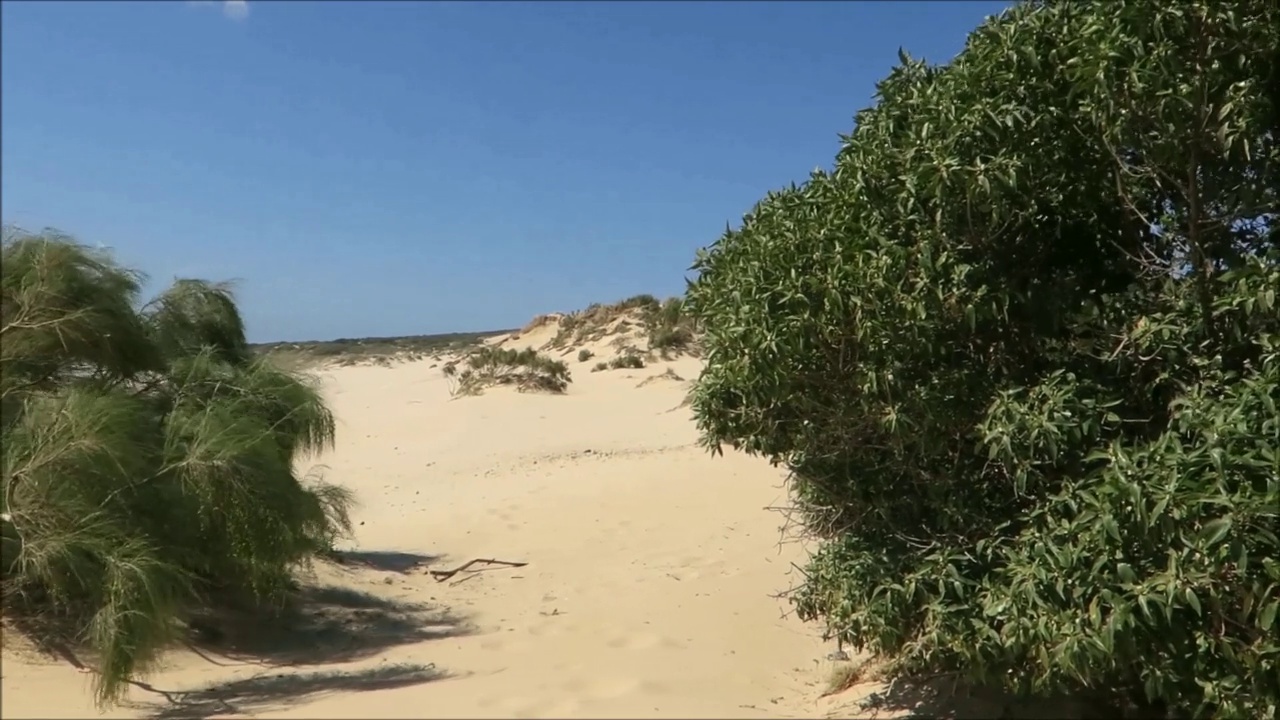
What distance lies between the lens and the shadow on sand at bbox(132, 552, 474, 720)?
6.11 m

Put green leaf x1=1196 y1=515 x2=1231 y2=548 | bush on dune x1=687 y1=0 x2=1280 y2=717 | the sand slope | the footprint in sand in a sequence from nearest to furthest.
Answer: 1. green leaf x1=1196 y1=515 x2=1231 y2=548
2. bush on dune x1=687 y1=0 x2=1280 y2=717
3. the sand slope
4. the footprint in sand

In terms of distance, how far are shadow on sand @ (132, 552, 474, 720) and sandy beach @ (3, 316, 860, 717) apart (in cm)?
3

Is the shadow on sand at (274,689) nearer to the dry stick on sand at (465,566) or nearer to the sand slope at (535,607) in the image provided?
the sand slope at (535,607)

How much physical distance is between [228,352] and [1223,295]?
7.67 metres

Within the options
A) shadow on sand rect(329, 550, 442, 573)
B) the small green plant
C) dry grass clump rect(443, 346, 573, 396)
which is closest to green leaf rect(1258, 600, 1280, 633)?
shadow on sand rect(329, 550, 442, 573)

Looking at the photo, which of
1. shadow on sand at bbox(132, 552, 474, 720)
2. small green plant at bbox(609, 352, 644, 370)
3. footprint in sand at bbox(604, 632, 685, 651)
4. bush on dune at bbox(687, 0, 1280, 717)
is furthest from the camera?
small green plant at bbox(609, 352, 644, 370)

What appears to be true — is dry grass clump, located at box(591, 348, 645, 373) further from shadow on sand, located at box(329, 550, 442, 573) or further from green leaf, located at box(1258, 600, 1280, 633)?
green leaf, located at box(1258, 600, 1280, 633)

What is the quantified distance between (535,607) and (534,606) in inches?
1.9

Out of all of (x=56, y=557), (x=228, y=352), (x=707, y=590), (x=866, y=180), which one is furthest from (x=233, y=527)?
(x=866, y=180)

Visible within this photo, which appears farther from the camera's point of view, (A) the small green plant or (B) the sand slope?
(A) the small green plant

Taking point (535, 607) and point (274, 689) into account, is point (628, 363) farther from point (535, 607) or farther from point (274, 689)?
point (274, 689)

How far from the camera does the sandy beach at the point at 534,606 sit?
19.1 feet

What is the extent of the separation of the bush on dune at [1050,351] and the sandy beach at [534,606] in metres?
1.41

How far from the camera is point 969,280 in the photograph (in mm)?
4945
